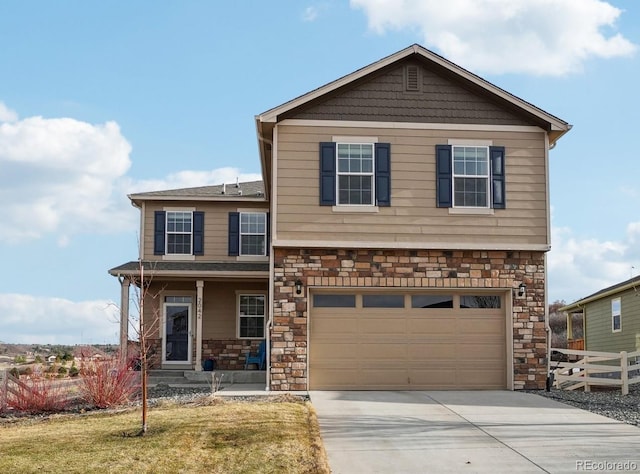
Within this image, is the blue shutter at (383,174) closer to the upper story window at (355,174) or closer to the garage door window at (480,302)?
the upper story window at (355,174)

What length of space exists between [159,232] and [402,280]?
28.0 feet

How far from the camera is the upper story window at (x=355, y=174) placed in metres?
16.5

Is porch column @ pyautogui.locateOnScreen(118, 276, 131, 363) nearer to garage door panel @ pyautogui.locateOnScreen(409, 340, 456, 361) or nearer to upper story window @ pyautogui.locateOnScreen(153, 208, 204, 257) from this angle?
upper story window @ pyautogui.locateOnScreen(153, 208, 204, 257)

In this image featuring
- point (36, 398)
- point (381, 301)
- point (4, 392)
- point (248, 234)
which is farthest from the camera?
point (248, 234)

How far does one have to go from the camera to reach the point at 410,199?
54.5 ft

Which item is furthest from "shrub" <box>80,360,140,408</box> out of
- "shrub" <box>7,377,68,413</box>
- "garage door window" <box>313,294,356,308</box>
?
"garage door window" <box>313,294,356,308</box>

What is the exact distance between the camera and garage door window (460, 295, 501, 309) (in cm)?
1694

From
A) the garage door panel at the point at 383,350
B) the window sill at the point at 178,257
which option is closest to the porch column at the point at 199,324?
the window sill at the point at 178,257

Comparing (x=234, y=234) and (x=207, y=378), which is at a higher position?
(x=234, y=234)

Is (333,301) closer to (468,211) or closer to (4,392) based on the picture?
(468,211)

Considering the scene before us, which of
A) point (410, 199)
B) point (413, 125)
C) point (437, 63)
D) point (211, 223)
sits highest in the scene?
point (437, 63)

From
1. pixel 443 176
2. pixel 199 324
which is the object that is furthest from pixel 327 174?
pixel 199 324

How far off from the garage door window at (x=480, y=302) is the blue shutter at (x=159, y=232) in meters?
9.16

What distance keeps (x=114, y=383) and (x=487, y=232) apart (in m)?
8.04
